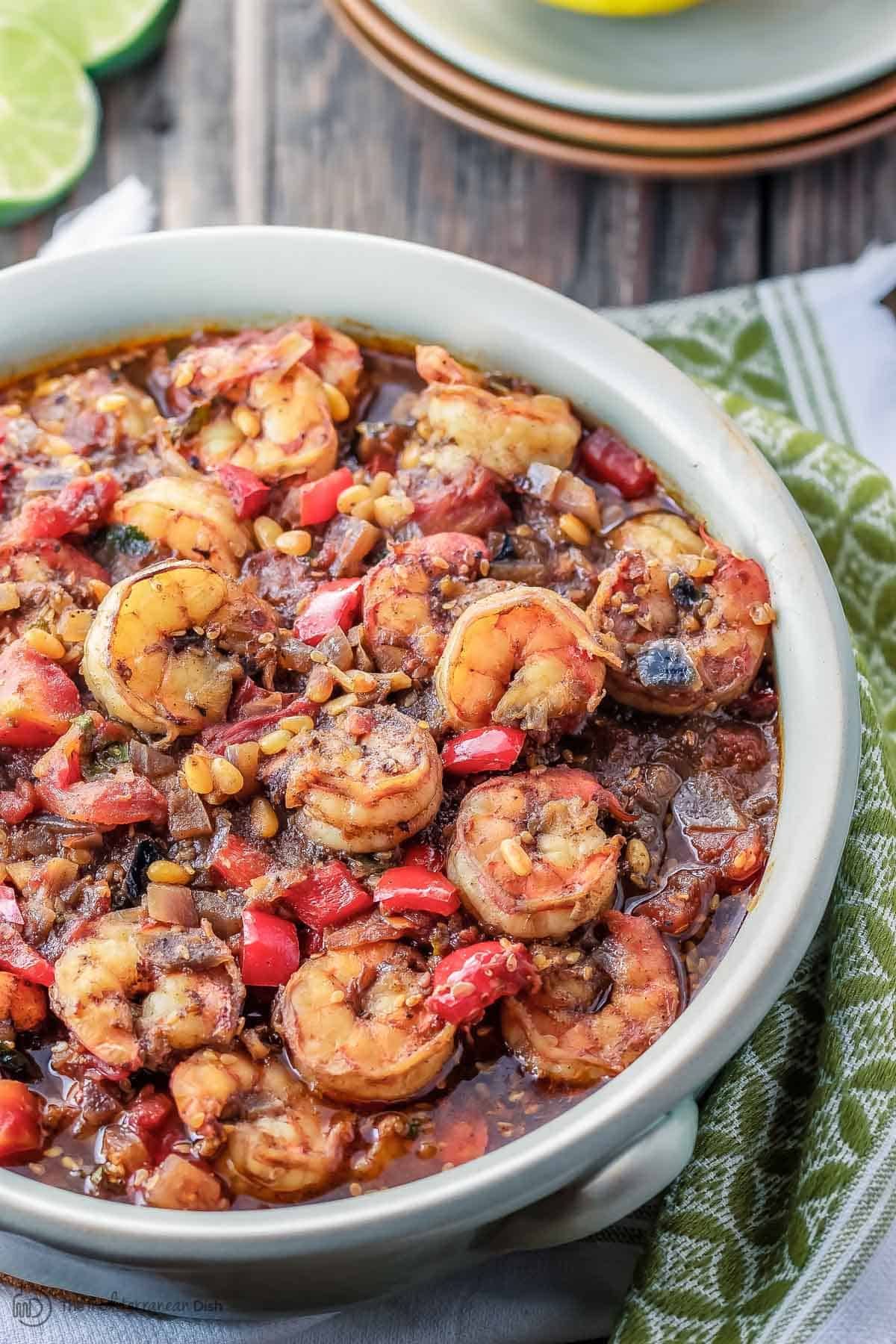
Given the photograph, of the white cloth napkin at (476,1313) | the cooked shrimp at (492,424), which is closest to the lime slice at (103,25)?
the cooked shrimp at (492,424)

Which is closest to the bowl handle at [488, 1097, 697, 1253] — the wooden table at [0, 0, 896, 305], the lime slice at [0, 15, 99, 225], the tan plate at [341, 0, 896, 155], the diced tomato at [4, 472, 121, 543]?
the diced tomato at [4, 472, 121, 543]

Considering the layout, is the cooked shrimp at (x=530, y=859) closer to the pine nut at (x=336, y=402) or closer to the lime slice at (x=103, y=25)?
the pine nut at (x=336, y=402)

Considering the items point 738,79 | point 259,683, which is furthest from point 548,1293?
point 738,79

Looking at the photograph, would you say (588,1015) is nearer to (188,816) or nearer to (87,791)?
(188,816)

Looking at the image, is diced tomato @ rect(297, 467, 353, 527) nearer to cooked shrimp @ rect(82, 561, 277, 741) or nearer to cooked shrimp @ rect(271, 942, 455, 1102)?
cooked shrimp @ rect(82, 561, 277, 741)

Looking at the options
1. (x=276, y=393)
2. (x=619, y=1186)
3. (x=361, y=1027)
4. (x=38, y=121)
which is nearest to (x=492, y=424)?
(x=276, y=393)

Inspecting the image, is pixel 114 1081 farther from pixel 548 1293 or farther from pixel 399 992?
pixel 548 1293
